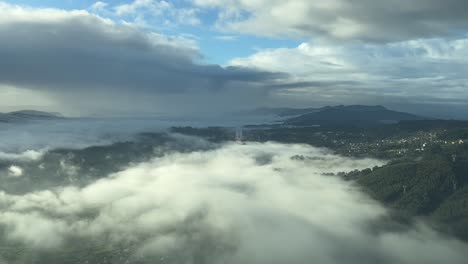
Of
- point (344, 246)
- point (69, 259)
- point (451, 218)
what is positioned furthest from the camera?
point (451, 218)

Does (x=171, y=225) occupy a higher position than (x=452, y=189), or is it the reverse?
(x=452, y=189)

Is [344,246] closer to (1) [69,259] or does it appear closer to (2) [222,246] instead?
(2) [222,246]

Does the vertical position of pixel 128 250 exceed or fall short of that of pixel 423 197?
it falls short

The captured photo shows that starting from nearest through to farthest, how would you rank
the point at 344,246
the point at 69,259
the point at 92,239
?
the point at 344,246 < the point at 69,259 < the point at 92,239

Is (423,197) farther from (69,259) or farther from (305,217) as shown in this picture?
(69,259)

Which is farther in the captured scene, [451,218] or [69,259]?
[451,218]

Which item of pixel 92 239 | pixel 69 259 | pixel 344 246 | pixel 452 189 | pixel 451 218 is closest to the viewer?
pixel 344 246


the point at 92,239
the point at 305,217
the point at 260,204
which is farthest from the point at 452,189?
the point at 92,239

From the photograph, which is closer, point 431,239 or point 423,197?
point 431,239

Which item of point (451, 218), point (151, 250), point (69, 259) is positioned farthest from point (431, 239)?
point (69, 259)
